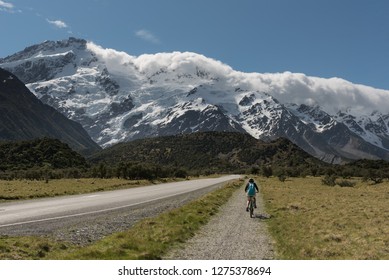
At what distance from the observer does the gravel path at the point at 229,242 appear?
54.1 feet

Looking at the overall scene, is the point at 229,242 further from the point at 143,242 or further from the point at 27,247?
the point at 27,247

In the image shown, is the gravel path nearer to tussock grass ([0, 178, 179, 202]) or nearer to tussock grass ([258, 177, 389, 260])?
tussock grass ([258, 177, 389, 260])

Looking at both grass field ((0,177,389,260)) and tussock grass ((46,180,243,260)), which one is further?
grass field ((0,177,389,260))

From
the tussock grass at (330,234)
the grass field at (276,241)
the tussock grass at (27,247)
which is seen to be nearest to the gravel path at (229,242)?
the grass field at (276,241)

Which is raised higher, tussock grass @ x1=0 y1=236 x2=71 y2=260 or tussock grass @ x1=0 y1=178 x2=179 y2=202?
tussock grass @ x1=0 y1=236 x2=71 y2=260

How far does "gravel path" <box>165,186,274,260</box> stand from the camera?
649 inches

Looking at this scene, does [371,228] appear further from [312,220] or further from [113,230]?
[113,230]

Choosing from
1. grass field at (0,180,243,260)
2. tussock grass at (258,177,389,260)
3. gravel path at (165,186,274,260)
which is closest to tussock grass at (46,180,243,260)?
grass field at (0,180,243,260)

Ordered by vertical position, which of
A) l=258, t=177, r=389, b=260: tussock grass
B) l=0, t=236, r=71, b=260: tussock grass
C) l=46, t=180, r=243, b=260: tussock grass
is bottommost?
l=258, t=177, r=389, b=260: tussock grass

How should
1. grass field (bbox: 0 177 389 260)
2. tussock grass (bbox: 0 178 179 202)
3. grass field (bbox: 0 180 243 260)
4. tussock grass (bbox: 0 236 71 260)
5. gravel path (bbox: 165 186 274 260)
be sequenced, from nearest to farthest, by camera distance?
tussock grass (bbox: 0 236 71 260) → grass field (bbox: 0 180 243 260) → grass field (bbox: 0 177 389 260) → gravel path (bbox: 165 186 274 260) → tussock grass (bbox: 0 178 179 202)

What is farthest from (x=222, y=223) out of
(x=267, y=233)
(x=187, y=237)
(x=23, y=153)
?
Result: (x=23, y=153)

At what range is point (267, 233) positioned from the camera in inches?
920

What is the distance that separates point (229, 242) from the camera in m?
19.6

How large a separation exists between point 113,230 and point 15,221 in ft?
19.5
